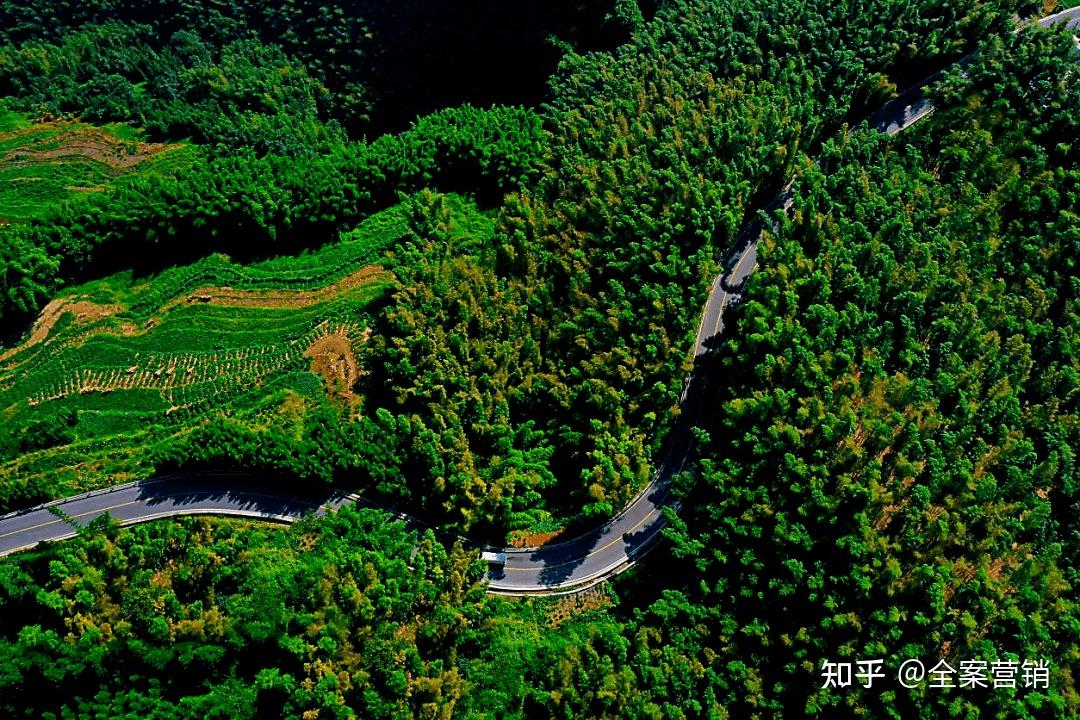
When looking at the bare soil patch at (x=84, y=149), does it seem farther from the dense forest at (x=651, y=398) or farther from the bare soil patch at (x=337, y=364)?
the bare soil patch at (x=337, y=364)

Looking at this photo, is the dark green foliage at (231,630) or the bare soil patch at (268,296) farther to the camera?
the bare soil patch at (268,296)

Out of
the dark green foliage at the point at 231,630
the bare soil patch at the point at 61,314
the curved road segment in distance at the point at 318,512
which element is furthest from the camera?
the bare soil patch at the point at 61,314

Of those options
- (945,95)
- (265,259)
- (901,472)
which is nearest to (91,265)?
(265,259)

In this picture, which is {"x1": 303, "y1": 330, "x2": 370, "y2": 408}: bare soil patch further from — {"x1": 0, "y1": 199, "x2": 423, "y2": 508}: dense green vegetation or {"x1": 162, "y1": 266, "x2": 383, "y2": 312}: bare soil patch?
{"x1": 162, "y1": 266, "x2": 383, "y2": 312}: bare soil patch

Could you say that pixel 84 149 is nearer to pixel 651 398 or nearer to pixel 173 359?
pixel 173 359

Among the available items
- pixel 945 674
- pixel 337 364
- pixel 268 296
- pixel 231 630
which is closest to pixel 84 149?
pixel 268 296

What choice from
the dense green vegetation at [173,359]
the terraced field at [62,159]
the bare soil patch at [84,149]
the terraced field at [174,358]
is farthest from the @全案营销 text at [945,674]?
the bare soil patch at [84,149]

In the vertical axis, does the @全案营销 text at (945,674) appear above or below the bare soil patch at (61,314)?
below
